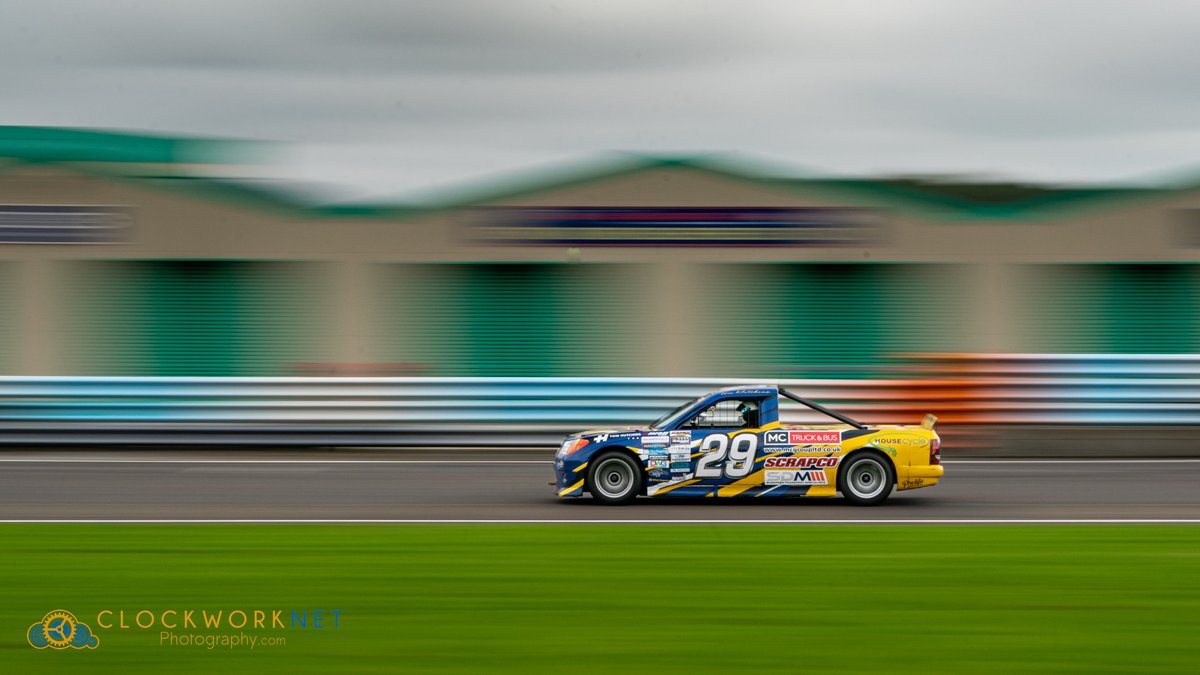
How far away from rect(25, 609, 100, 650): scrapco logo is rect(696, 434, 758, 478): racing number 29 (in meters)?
7.29

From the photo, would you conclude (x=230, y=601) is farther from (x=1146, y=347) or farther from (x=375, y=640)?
(x=1146, y=347)

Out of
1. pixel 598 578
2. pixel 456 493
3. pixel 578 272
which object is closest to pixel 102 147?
pixel 578 272

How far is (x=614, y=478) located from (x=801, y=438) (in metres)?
1.73

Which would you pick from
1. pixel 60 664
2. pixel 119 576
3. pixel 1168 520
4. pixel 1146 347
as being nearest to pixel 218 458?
pixel 119 576

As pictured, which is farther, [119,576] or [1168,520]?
[1168,520]

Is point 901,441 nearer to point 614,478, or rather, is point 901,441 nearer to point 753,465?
point 753,465

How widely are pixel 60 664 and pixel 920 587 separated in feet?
15.2

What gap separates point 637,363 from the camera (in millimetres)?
24875

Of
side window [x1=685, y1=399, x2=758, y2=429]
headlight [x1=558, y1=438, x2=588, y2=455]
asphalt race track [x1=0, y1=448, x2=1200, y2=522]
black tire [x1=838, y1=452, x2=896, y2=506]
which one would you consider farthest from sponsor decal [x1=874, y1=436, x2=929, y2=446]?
headlight [x1=558, y1=438, x2=588, y2=455]

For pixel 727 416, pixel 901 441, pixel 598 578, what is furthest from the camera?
pixel 727 416

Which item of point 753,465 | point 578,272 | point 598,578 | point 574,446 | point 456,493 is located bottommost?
point 598,578

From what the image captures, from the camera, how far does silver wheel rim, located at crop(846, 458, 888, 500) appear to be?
13.7 m

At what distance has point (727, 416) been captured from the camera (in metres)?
14.0

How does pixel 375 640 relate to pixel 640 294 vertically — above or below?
below
